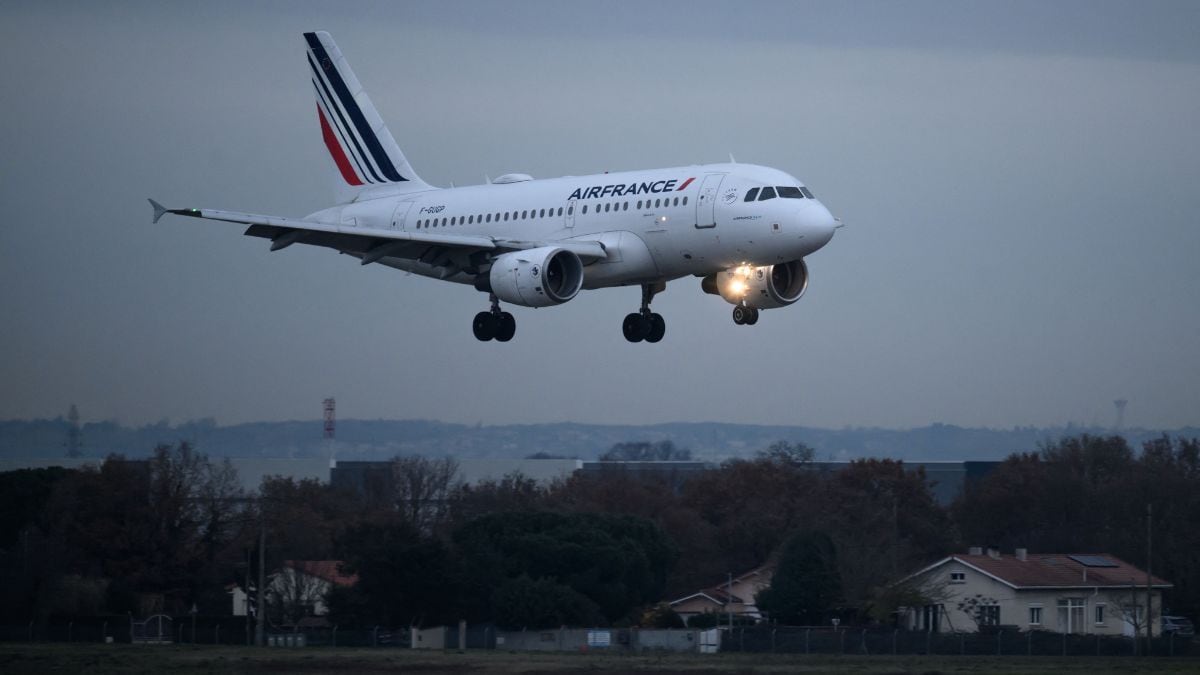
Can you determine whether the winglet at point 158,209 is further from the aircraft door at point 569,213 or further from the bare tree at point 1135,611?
the bare tree at point 1135,611

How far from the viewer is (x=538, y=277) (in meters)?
52.8

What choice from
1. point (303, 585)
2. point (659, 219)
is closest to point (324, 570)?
point (303, 585)

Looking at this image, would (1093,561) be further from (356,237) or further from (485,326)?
(356,237)

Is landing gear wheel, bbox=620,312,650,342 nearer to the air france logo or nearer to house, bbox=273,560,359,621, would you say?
the air france logo

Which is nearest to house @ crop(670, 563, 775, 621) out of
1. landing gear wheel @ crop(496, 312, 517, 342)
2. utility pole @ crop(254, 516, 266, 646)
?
utility pole @ crop(254, 516, 266, 646)

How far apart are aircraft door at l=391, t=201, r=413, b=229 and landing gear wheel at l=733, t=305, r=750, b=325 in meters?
12.9

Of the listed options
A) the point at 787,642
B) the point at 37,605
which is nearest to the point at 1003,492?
the point at 787,642

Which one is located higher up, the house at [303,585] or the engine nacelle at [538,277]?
the engine nacelle at [538,277]

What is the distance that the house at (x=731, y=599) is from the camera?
77.6 metres

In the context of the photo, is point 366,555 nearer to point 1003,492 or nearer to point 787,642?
point 787,642

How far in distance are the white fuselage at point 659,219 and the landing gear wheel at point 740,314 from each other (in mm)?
Result: 2752

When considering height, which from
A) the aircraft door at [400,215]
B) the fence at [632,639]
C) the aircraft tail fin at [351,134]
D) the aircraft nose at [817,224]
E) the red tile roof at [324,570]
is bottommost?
the fence at [632,639]

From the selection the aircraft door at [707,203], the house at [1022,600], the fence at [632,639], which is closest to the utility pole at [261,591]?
the fence at [632,639]

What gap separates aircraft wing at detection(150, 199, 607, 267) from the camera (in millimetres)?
53969
